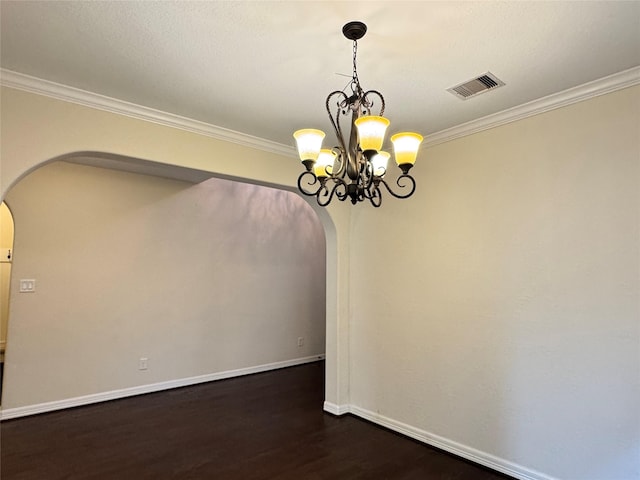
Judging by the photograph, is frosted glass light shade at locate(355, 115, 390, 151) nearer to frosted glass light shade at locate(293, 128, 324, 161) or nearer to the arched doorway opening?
frosted glass light shade at locate(293, 128, 324, 161)

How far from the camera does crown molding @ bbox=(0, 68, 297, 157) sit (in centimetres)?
236

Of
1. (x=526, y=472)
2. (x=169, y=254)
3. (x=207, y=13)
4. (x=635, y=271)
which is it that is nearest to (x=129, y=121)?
(x=207, y=13)

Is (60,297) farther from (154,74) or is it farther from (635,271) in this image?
(635,271)

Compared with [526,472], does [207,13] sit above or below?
above

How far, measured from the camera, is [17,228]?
3.81 metres

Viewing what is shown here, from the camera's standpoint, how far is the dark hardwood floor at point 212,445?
109 inches

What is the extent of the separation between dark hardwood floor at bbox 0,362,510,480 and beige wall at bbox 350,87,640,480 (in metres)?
0.41

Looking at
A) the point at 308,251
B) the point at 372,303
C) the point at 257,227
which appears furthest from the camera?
the point at 308,251

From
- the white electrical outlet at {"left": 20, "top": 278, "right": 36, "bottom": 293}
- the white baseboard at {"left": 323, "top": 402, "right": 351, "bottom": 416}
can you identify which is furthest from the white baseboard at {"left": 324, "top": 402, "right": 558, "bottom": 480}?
the white electrical outlet at {"left": 20, "top": 278, "right": 36, "bottom": 293}

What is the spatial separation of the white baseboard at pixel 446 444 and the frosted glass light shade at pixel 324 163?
7.89ft

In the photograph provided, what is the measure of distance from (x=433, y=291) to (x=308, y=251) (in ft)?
10.4

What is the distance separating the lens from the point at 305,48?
2.05m

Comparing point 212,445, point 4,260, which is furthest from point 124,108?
point 4,260

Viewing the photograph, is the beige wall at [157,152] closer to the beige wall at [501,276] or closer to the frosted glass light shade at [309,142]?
the beige wall at [501,276]
